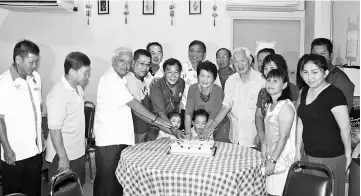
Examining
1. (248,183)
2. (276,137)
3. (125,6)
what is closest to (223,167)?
(248,183)

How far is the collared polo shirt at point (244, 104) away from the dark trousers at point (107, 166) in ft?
3.60

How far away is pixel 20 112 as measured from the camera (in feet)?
9.50

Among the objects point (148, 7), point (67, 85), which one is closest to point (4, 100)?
point (67, 85)

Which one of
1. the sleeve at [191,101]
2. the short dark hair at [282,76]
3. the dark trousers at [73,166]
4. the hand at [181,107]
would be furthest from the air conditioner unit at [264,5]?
the dark trousers at [73,166]

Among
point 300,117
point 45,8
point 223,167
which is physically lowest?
point 223,167

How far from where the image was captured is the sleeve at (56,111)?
2.78m

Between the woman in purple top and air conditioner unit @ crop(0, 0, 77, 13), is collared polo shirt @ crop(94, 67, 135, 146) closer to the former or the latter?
the woman in purple top

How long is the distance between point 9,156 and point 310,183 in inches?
80.4

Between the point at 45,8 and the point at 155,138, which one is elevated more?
the point at 45,8

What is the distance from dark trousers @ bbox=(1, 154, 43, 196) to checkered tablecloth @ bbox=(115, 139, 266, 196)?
2.28 ft

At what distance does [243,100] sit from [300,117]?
807 mm

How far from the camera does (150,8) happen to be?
18.8 ft

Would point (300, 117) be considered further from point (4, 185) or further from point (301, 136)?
point (4, 185)

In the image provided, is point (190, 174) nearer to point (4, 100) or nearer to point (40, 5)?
point (4, 100)
